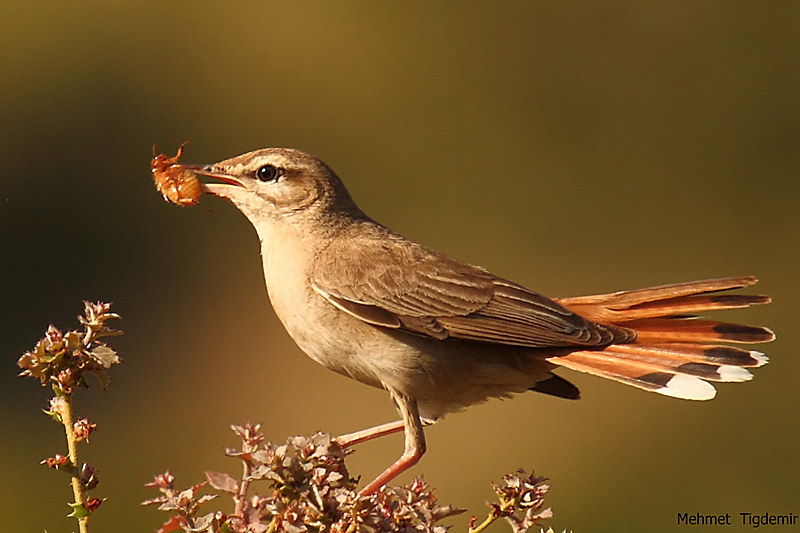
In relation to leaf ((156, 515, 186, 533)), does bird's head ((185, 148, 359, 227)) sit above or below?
above

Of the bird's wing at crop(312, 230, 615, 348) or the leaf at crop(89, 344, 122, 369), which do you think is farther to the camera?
the bird's wing at crop(312, 230, 615, 348)

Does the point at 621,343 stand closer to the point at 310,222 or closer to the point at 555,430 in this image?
the point at 310,222

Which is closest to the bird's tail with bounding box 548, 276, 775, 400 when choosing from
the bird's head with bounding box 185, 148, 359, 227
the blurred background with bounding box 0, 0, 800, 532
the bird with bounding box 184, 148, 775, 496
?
the bird with bounding box 184, 148, 775, 496

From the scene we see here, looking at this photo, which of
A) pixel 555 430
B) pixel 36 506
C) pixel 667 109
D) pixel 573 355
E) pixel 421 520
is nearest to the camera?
pixel 421 520

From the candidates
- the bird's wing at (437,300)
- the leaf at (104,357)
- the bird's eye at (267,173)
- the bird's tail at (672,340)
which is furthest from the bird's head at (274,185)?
the leaf at (104,357)

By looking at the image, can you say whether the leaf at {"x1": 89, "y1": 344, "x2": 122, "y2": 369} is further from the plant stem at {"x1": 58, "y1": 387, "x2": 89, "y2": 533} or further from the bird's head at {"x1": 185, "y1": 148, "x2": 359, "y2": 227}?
the bird's head at {"x1": 185, "y1": 148, "x2": 359, "y2": 227}

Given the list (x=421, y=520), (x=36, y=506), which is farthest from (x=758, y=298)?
(x=36, y=506)

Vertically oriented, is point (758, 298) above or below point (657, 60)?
below
